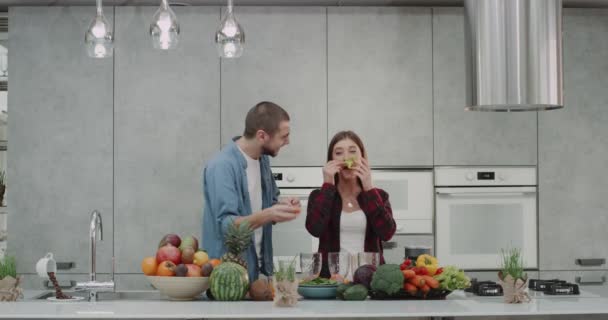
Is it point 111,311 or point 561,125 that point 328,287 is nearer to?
point 111,311

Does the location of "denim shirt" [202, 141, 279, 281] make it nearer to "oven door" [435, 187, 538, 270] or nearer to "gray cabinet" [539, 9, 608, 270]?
"oven door" [435, 187, 538, 270]

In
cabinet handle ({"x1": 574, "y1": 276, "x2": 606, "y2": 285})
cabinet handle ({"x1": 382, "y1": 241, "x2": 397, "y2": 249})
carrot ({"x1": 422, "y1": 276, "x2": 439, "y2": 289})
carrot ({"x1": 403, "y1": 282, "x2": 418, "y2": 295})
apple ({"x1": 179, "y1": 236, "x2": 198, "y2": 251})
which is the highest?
apple ({"x1": 179, "y1": 236, "x2": 198, "y2": 251})

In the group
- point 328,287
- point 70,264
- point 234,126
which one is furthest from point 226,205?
point 70,264

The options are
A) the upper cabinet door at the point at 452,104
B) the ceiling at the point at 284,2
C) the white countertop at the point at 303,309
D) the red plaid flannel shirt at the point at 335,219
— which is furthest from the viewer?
the upper cabinet door at the point at 452,104

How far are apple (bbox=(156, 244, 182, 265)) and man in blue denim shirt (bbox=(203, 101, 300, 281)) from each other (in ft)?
1.04

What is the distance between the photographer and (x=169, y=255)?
10.4 feet

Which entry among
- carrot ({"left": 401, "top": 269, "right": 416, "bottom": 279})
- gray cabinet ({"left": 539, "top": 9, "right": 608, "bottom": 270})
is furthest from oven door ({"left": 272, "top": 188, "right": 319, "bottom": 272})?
carrot ({"left": 401, "top": 269, "right": 416, "bottom": 279})

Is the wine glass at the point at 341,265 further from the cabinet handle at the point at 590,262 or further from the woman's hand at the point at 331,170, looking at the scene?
the cabinet handle at the point at 590,262

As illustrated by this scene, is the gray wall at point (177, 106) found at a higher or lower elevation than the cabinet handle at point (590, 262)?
higher

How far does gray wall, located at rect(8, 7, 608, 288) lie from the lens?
191 inches

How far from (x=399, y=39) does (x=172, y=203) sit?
160 cm

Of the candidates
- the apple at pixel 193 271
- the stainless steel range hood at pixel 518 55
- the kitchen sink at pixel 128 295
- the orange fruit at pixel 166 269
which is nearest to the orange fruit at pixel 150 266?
the orange fruit at pixel 166 269

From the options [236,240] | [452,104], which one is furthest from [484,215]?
[236,240]

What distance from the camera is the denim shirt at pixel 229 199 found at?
3.54 m
